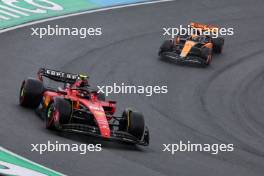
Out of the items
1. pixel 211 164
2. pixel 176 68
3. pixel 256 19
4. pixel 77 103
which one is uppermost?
pixel 256 19

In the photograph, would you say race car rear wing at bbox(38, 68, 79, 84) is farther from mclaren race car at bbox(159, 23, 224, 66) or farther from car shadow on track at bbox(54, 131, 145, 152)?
mclaren race car at bbox(159, 23, 224, 66)

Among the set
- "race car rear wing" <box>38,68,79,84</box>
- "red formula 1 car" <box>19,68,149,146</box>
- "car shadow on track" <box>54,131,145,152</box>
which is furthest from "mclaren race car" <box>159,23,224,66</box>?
"car shadow on track" <box>54,131,145,152</box>

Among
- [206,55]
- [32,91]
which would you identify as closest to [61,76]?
[32,91]

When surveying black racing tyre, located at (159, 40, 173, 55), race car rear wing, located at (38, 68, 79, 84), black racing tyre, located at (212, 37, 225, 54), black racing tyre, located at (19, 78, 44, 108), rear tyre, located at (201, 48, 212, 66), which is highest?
black racing tyre, located at (212, 37, 225, 54)

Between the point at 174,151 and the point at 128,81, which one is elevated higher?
the point at 128,81

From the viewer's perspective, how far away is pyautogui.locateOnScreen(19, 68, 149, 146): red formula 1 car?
17391 mm

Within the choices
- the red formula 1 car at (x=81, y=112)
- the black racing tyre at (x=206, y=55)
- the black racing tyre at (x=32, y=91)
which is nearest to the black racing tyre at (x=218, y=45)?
the black racing tyre at (x=206, y=55)

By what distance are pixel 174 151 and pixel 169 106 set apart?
4.36 metres

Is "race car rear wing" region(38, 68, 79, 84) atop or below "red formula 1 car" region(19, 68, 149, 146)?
atop

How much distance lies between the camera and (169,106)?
22.3 meters

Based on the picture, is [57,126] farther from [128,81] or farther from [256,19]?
[256,19]

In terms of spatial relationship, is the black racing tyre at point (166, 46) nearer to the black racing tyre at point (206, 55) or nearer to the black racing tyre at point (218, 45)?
the black racing tyre at point (206, 55)

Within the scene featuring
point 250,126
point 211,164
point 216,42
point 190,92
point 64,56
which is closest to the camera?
point 211,164

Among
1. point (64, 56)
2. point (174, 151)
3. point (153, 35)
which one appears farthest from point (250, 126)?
point (153, 35)
